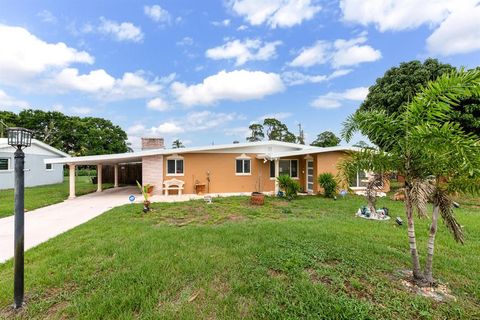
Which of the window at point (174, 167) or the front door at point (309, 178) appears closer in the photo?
the window at point (174, 167)

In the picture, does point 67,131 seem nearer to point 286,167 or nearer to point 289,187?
point 286,167

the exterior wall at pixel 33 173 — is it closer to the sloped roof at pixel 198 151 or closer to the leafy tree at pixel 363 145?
the sloped roof at pixel 198 151

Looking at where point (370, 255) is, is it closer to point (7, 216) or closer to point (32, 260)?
point (32, 260)

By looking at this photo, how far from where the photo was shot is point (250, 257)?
13.7 ft

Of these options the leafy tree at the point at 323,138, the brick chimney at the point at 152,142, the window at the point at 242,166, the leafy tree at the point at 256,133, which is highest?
the leafy tree at the point at 256,133

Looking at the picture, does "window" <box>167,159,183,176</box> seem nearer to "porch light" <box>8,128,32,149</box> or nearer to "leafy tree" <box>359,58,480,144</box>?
"porch light" <box>8,128,32,149</box>

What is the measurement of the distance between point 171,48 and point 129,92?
6.26m

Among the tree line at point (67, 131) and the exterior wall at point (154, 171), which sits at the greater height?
the tree line at point (67, 131)

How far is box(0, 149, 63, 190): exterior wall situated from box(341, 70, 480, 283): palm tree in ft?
66.0

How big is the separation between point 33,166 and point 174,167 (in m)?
13.0

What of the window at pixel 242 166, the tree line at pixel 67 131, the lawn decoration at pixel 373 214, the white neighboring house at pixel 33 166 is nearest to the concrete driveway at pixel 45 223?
the window at pixel 242 166

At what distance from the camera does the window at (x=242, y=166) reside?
14.8 m

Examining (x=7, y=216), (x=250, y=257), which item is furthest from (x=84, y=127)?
(x=250, y=257)

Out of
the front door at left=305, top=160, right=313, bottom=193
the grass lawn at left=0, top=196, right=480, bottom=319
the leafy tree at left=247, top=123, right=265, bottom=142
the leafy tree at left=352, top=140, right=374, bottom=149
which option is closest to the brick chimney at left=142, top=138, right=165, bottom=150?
the front door at left=305, top=160, right=313, bottom=193
